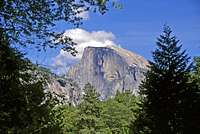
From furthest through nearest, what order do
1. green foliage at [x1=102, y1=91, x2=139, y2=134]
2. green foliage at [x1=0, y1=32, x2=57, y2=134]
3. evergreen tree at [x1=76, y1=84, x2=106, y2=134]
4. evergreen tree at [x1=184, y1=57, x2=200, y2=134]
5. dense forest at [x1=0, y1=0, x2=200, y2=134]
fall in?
green foliage at [x1=102, y1=91, x2=139, y2=134], evergreen tree at [x1=76, y1=84, x2=106, y2=134], evergreen tree at [x1=184, y1=57, x2=200, y2=134], green foliage at [x1=0, y1=32, x2=57, y2=134], dense forest at [x1=0, y1=0, x2=200, y2=134]

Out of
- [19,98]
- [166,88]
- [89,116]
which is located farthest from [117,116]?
[19,98]

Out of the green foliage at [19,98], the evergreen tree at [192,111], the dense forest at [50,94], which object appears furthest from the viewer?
the evergreen tree at [192,111]

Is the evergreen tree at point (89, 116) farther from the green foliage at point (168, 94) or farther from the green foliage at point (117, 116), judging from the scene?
the green foliage at point (168, 94)

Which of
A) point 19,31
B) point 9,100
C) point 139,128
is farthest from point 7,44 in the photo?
point 139,128

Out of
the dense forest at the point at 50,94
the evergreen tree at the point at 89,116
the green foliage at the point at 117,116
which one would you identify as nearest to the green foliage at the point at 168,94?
the dense forest at the point at 50,94

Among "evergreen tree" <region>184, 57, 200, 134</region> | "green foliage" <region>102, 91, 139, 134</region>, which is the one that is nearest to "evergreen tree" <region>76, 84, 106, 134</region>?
"green foliage" <region>102, 91, 139, 134</region>

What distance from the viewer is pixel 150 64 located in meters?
30.9

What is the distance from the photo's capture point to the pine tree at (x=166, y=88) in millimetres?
28203

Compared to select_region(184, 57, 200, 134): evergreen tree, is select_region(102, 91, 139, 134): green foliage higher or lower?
higher

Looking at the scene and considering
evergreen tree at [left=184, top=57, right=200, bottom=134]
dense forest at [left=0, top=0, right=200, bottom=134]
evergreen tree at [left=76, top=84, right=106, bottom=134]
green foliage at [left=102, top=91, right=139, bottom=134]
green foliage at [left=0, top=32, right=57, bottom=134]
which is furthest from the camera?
green foliage at [left=102, top=91, right=139, bottom=134]

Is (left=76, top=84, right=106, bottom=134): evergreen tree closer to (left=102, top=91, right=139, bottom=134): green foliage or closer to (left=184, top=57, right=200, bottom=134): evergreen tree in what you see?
(left=102, top=91, right=139, bottom=134): green foliage

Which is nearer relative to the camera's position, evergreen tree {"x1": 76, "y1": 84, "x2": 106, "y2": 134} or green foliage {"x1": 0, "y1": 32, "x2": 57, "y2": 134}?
green foliage {"x1": 0, "y1": 32, "x2": 57, "y2": 134}

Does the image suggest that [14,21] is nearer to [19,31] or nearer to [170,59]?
[19,31]

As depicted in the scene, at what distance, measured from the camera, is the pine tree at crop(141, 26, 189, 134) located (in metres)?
28.2
